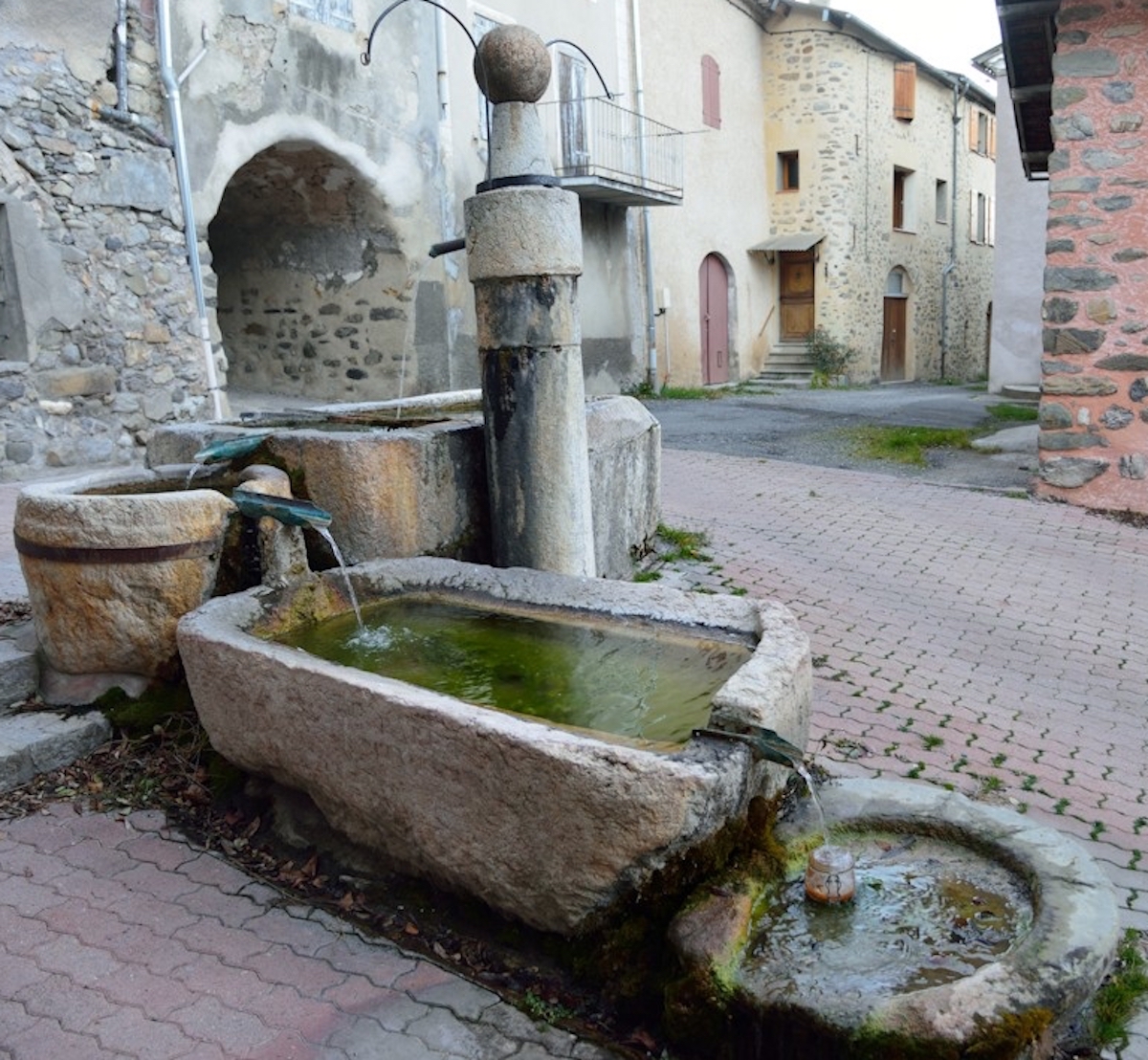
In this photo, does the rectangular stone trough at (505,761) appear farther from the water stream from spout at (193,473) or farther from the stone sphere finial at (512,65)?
the stone sphere finial at (512,65)

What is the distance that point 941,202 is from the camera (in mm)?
22969

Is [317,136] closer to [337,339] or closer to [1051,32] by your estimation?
[337,339]

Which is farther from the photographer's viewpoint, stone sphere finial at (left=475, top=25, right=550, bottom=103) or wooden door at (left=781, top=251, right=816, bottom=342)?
wooden door at (left=781, top=251, right=816, bottom=342)

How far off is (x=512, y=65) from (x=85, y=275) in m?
5.27

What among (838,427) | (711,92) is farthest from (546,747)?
(711,92)

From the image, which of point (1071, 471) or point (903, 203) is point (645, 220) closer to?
point (903, 203)

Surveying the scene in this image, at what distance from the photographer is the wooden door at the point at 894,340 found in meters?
21.1

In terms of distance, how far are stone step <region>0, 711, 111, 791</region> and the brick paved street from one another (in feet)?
7.42

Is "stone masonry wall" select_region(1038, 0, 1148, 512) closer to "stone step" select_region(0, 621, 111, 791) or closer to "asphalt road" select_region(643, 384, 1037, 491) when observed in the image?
"asphalt road" select_region(643, 384, 1037, 491)

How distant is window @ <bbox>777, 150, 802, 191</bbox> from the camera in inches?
746

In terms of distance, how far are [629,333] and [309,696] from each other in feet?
42.2

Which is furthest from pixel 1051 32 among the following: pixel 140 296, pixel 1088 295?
pixel 140 296

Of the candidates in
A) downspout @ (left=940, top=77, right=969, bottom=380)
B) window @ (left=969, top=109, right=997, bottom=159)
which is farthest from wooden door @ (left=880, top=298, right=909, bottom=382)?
window @ (left=969, top=109, right=997, bottom=159)

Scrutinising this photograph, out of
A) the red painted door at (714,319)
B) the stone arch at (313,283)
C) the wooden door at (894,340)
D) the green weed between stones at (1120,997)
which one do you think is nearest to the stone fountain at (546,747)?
the green weed between stones at (1120,997)
